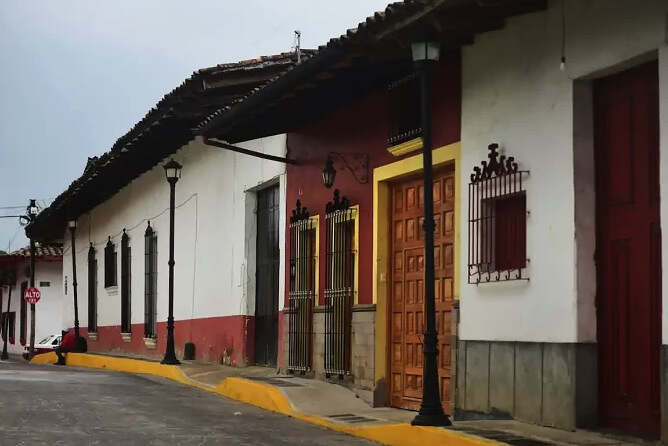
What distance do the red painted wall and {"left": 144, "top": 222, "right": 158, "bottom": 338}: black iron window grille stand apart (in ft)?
28.5

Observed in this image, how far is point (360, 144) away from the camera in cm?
1343

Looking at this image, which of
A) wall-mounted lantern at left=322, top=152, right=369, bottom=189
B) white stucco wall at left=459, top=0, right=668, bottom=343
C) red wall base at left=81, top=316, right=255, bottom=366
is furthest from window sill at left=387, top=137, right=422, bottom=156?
red wall base at left=81, top=316, right=255, bottom=366

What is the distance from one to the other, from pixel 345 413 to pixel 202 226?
9346mm

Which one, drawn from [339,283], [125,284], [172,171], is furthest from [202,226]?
[339,283]

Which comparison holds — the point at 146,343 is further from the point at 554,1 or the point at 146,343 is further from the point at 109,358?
the point at 554,1

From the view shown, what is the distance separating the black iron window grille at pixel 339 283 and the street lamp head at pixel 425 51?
4185 millimetres

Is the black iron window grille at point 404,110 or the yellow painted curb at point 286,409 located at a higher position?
the black iron window grille at point 404,110

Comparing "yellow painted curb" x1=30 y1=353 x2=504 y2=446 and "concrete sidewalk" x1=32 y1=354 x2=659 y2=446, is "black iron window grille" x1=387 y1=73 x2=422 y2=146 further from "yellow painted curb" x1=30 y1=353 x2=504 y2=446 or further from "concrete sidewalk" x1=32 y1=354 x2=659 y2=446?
"yellow painted curb" x1=30 y1=353 x2=504 y2=446

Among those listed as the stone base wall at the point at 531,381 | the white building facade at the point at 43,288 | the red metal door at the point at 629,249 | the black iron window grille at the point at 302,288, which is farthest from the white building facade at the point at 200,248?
the white building facade at the point at 43,288

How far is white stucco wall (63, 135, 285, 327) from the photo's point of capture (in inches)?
708

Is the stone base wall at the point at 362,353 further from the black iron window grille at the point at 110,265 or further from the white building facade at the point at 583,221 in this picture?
the black iron window grille at the point at 110,265

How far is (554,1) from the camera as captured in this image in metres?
9.30

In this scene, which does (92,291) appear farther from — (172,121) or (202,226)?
(172,121)

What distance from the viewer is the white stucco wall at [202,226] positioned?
59.0ft
